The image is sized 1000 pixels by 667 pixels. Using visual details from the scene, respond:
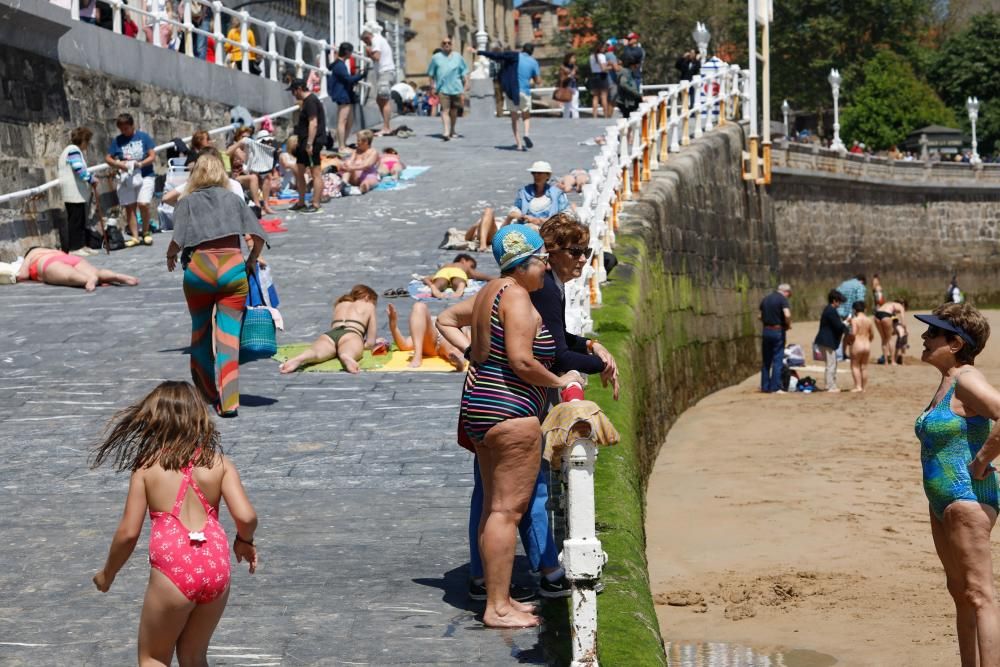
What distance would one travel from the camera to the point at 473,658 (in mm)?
5754

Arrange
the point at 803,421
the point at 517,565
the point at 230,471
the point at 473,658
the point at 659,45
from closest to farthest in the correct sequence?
the point at 230,471
the point at 473,658
the point at 517,565
the point at 803,421
the point at 659,45

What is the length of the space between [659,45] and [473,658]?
61.5m

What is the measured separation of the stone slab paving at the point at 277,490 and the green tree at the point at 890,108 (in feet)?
175

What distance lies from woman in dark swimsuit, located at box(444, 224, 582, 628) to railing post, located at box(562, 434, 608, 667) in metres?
0.52

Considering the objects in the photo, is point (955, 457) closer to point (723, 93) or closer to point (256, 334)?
point (256, 334)

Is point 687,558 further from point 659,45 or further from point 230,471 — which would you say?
point 659,45

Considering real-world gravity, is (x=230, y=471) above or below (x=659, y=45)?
below

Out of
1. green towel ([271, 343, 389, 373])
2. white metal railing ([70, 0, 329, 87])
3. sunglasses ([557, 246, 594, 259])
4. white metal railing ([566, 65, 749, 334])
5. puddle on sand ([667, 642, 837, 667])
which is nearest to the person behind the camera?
sunglasses ([557, 246, 594, 259])

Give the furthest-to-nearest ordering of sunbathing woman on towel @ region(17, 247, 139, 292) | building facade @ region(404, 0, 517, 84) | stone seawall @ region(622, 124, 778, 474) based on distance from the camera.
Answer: building facade @ region(404, 0, 517, 84)
stone seawall @ region(622, 124, 778, 474)
sunbathing woman on towel @ region(17, 247, 139, 292)

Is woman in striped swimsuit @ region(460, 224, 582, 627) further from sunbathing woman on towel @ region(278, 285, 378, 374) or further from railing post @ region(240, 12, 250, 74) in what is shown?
railing post @ region(240, 12, 250, 74)

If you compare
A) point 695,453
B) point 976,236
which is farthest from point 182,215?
point 976,236

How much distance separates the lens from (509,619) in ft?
19.9

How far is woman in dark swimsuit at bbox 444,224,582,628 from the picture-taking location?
237 inches

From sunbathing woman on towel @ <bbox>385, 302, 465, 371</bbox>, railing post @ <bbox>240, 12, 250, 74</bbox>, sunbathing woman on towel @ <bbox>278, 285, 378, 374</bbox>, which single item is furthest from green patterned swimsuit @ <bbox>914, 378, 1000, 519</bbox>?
railing post @ <bbox>240, 12, 250, 74</bbox>
